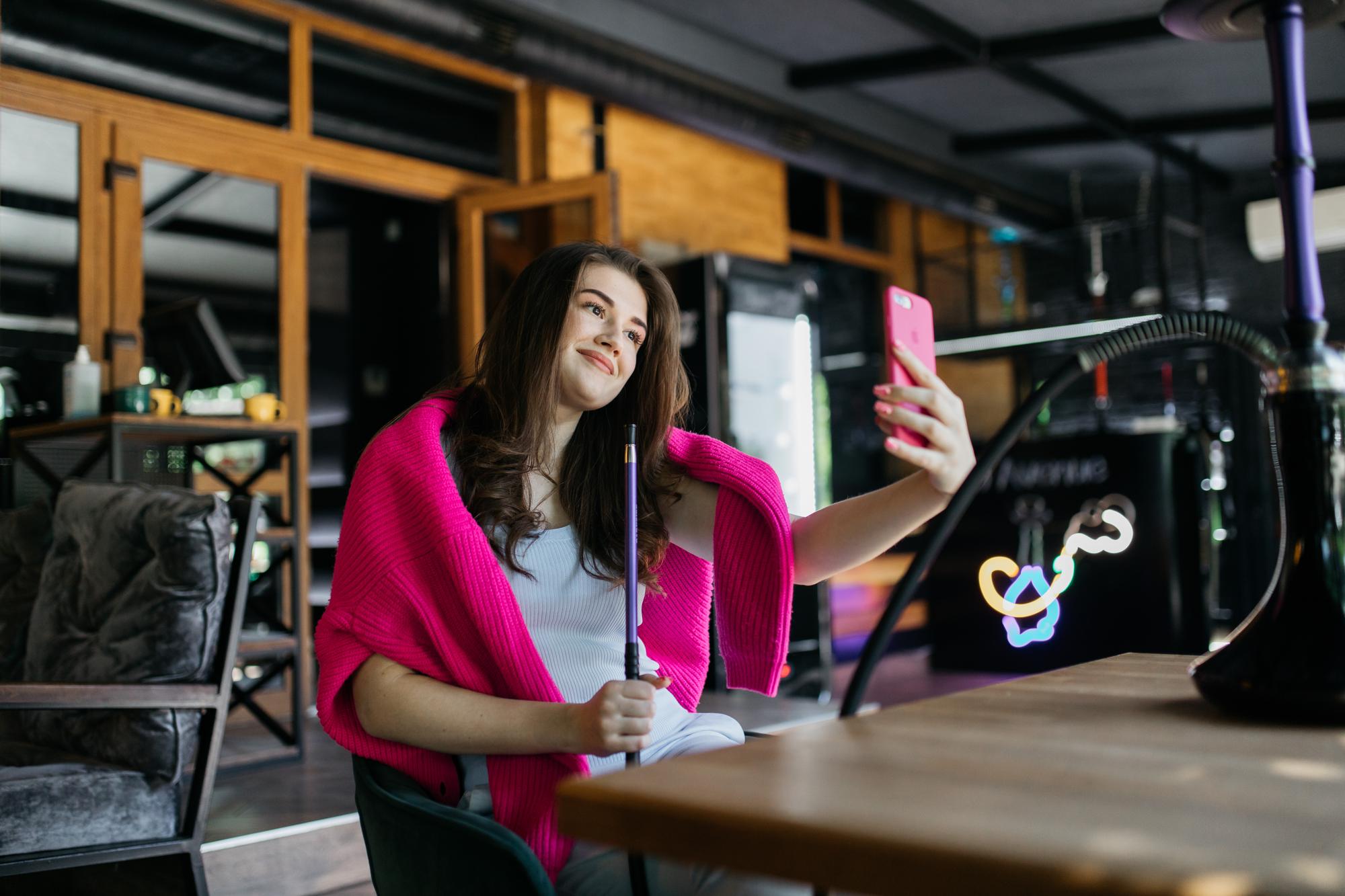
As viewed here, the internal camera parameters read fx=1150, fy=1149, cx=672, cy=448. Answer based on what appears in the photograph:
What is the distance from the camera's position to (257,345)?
5129 mm

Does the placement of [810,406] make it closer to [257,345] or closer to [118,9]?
[257,345]

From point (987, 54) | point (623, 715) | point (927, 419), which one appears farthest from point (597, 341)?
point (987, 54)

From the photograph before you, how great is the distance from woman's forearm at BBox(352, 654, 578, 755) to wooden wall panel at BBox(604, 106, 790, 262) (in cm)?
513

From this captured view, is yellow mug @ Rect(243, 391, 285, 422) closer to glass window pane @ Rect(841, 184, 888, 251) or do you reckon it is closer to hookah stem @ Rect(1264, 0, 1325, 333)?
hookah stem @ Rect(1264, 0, 1325, 333)

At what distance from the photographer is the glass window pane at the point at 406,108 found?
17.8 feet

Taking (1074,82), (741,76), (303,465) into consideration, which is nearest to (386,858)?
(303,465)

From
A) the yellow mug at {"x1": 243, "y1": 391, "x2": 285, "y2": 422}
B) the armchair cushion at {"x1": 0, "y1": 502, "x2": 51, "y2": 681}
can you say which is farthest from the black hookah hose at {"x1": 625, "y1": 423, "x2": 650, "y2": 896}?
the yellow mug at {"x1": 243, "y1": 391, "x2": 285, "y2": 422}

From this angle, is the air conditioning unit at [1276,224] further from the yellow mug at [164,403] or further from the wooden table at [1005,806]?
the wooden table at [1005,806]

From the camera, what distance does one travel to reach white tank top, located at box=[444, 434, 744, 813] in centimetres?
141

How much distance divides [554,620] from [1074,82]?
7314 mm

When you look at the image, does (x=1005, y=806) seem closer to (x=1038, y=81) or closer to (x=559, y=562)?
(x=559, y=562)

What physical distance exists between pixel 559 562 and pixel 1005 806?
3.32ft

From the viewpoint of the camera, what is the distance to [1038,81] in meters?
7.36

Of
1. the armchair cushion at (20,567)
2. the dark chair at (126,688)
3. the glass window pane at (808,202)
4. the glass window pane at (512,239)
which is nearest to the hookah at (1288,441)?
the dark chair at (126,688)
